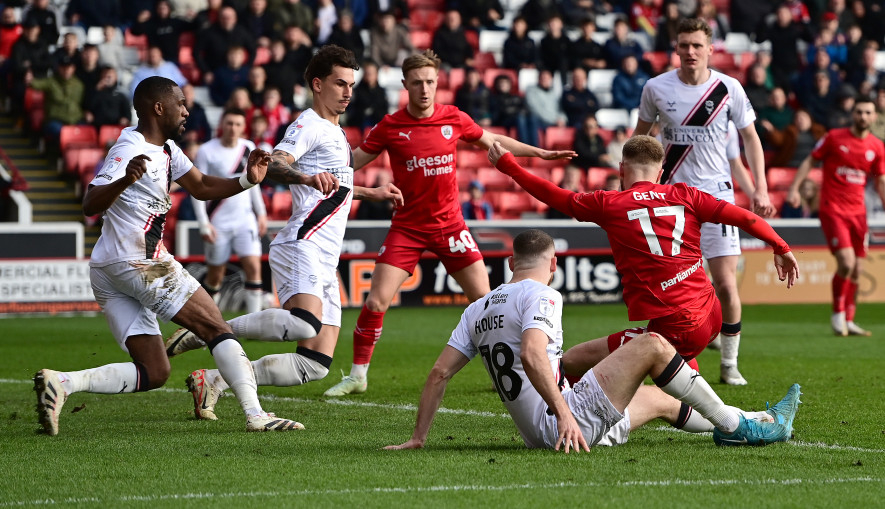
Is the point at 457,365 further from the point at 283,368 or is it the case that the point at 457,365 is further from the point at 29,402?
the point at 29,402

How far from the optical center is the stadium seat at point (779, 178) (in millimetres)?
22875

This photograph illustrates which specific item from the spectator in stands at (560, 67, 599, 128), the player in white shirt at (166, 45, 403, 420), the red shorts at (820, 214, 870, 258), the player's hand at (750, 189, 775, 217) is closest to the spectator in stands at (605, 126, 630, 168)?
the spectator in stands at (560, 67, 599, 128)

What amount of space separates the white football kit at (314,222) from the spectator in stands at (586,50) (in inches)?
636

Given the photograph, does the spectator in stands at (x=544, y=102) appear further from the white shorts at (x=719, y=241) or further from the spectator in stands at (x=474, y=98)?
the white shorts at (x=719, y=241)

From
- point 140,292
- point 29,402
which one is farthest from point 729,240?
point 29,402

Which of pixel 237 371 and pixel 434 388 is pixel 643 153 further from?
pixel 237 371

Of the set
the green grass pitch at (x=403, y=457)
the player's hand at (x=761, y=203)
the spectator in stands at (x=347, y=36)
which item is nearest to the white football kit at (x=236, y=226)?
the green grass pitch at (x=403, y=457)

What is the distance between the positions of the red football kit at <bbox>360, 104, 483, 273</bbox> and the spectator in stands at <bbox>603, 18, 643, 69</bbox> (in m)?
15.3

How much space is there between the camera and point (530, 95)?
22859 mm

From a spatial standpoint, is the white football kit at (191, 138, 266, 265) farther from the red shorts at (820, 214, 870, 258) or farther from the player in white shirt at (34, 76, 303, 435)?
the player in white shirt at (34, 76, 303, 435)

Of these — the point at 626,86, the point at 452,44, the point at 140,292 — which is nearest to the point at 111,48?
the point at 452,44

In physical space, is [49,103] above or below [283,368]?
above

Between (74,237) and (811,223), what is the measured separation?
1160cm

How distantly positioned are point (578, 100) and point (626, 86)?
144 centimetres
